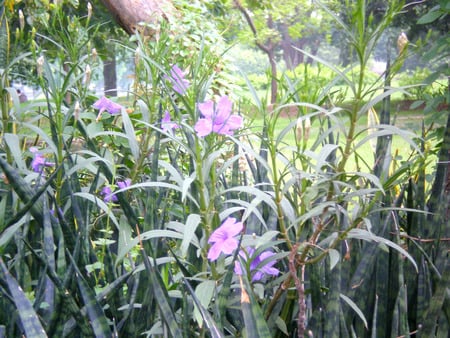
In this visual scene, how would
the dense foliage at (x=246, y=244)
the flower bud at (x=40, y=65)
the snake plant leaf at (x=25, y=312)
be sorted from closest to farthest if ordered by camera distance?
the snake plant leaf at (x=25, y=312) < the dense foliage at (x=246, y=244) < the flower bud at (x=40, y=65)

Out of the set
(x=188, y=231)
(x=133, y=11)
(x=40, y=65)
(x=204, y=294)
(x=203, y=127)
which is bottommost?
(x=204, y=294)

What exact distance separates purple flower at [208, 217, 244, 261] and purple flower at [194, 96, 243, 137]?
157 mm

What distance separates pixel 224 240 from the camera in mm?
912

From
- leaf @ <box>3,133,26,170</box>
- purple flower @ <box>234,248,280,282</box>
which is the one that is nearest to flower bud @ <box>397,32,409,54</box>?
purple flower @ <box>234,248,280,282</box>

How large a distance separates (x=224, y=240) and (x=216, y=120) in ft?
0.70

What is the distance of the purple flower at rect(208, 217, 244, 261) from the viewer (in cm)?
90

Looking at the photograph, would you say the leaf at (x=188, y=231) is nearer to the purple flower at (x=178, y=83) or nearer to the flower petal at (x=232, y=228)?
the flower petal at (x=232, y=228)

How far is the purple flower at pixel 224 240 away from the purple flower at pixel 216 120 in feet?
0.52

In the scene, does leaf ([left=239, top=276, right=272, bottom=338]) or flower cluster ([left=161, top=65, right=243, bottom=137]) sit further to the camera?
flower cluster ([left=161, top=65, right=243, bottom=137])

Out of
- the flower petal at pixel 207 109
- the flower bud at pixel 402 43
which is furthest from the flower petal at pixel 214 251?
the flower bud at pixel 402 43

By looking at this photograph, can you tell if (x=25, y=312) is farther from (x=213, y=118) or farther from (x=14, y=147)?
(x=14, y=147)

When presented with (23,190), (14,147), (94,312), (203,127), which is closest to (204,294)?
(94,312)

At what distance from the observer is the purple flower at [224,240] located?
0.90 m

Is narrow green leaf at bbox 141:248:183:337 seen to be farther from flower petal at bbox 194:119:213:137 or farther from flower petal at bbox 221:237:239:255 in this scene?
flower petal at bbox 194:119:213:137
